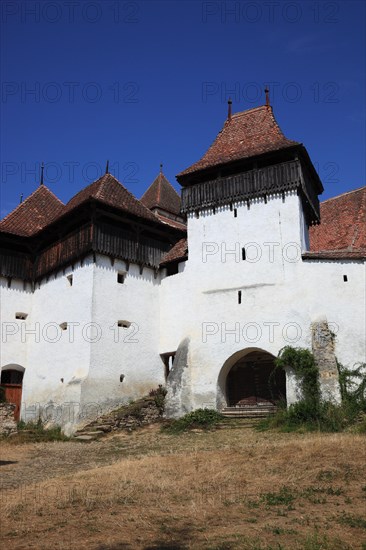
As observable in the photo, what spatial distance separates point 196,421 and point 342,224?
445 inches

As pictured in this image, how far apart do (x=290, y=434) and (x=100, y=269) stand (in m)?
10.0

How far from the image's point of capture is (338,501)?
8891mm

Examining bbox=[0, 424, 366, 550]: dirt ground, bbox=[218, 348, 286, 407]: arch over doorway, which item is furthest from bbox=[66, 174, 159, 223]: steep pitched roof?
bbox=[0, 424, 366, 550]: dirt ground

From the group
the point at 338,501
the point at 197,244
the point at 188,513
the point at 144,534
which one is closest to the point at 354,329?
the point at 197,244

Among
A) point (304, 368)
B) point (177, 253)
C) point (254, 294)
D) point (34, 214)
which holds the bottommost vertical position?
point (304, 368)

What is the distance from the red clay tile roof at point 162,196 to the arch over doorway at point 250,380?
44.2 ft

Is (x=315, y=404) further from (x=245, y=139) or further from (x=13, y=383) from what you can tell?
(x=13, y=383)

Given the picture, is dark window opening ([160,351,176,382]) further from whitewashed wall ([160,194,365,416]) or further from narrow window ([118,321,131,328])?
narrow window ([118,321,131,328])

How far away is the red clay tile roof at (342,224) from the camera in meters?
22.7

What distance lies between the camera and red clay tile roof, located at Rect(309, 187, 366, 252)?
22656 millimetres

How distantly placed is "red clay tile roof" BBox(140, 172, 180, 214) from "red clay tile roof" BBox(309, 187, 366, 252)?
949 cm

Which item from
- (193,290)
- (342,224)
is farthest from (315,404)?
(342,224)

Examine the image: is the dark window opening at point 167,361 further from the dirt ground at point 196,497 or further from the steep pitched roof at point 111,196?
the dirt ground at point 196,497

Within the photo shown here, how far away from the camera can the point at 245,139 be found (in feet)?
74.3
